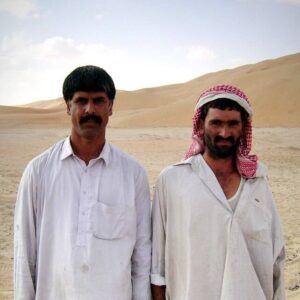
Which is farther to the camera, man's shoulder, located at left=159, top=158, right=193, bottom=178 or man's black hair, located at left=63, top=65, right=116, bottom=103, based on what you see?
man's shoulder, located at left=159, top=158, right=193, bottom=178

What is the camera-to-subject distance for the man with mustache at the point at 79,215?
2314 millimetres

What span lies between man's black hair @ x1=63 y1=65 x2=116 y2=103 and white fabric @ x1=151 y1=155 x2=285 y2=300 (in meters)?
0.68

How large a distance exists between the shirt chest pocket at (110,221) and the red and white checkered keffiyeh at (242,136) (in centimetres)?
69

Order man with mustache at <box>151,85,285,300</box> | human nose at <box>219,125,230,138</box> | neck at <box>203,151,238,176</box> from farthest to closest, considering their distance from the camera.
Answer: neck at <box>203,151,238,176</box> → human nose at <box>219,125,230,138</box> → man with mustache at <box>151,85,285,300</box>

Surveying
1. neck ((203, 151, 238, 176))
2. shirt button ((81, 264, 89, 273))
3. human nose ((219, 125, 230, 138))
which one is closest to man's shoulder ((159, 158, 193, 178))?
neck ((203, 151, 238, 176))

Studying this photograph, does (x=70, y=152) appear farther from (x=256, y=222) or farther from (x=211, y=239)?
(x=256, y=222)

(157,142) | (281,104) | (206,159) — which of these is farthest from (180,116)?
(206,159)

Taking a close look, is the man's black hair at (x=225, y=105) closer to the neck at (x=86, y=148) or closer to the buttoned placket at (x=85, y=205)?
the neck at (x=86, y=148)

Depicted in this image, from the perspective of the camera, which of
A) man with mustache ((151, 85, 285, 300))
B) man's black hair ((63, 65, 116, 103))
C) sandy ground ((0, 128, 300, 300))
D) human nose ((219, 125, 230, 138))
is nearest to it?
man's black hair ((63, 65, 116, 103))

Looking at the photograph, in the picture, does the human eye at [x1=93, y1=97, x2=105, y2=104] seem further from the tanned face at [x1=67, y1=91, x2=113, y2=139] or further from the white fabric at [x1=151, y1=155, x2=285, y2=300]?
the white fabric at [x1=151, y1=155, x2=285, y2=300]

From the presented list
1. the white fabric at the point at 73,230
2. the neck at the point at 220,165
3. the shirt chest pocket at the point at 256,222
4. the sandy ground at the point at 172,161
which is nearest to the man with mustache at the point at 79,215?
the white fabric at the point at 73,230

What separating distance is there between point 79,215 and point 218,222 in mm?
808

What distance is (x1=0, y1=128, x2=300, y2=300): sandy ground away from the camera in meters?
5.43

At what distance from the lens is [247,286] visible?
8.23 ft
